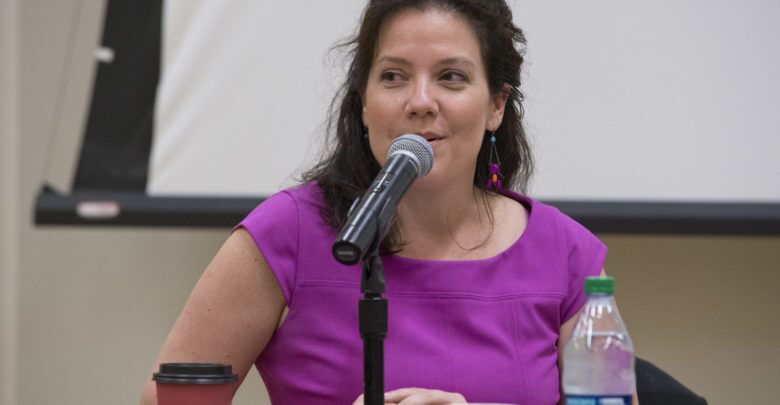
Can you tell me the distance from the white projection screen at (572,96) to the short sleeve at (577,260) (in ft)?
2.48

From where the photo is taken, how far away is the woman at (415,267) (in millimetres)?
1646

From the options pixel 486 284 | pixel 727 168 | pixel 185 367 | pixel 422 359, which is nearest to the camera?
pixel 185 367

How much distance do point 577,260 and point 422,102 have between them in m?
0.46

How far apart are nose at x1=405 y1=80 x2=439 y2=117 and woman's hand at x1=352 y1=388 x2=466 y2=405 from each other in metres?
0.44

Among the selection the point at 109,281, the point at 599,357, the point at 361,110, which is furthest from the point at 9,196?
the point at 599,357

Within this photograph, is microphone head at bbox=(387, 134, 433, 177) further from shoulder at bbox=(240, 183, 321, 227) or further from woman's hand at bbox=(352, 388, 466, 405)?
shoulder at bbox=(240, 183, 321, 227)

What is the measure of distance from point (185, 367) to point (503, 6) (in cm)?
99

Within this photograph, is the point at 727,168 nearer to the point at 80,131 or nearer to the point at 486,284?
the point at 486,284

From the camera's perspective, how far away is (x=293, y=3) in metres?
2.74

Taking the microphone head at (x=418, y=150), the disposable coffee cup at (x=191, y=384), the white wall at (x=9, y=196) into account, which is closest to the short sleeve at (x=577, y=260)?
the microphone head at (x=418, y=150)

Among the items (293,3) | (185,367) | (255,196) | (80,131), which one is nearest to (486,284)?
(185,367)

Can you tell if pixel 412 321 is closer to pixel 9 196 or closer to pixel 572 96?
pixel 572 96

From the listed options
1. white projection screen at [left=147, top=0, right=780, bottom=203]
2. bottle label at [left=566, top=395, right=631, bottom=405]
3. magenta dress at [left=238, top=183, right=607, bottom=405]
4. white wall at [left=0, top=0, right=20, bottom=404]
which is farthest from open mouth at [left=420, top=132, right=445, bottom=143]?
white wall at [left=0, top=0, right=20, bottom=404]

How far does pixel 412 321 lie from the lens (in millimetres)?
1702
